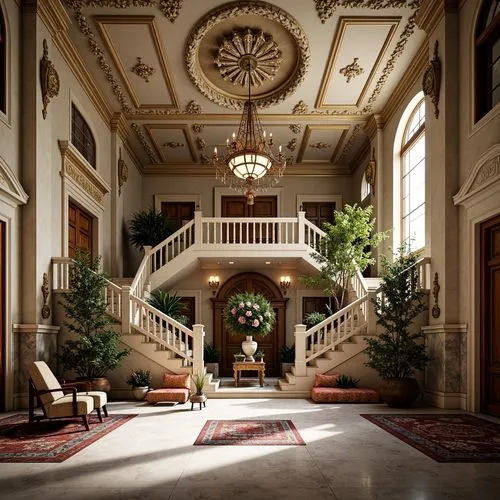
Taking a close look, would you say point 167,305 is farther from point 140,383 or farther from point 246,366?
point 140,383

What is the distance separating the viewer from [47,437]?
6422mm

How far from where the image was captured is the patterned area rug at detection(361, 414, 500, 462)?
5.44 metres

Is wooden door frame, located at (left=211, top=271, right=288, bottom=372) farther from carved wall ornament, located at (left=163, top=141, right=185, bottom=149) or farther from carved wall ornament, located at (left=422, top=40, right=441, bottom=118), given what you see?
carved wall ornament, located at (left=422, top=40, right=441, bottom=118)

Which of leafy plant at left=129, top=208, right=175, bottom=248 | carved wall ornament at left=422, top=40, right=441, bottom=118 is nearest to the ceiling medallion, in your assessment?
carved wall ornament at left=422, top=40, right=441, bottom=118

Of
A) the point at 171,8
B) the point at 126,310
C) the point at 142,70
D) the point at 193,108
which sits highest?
the point at 171,8

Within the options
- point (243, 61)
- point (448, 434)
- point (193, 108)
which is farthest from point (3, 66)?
point (448, 434)

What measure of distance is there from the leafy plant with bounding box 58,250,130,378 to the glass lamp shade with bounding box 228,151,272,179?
306 centimetres

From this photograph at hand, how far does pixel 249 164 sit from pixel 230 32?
266cm

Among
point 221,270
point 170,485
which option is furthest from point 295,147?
point 170,485

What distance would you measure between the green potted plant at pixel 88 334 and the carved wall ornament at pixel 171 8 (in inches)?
174

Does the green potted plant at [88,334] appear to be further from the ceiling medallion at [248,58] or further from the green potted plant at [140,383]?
the ceiling medallion at [248,58]

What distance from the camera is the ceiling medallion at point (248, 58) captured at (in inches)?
418

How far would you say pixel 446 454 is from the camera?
5.45 meters

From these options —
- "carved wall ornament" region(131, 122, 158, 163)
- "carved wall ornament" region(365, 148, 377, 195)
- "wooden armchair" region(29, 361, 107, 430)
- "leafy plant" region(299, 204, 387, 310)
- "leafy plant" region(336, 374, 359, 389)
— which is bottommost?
"leafy plant" region(336, 374, 359, 389)
